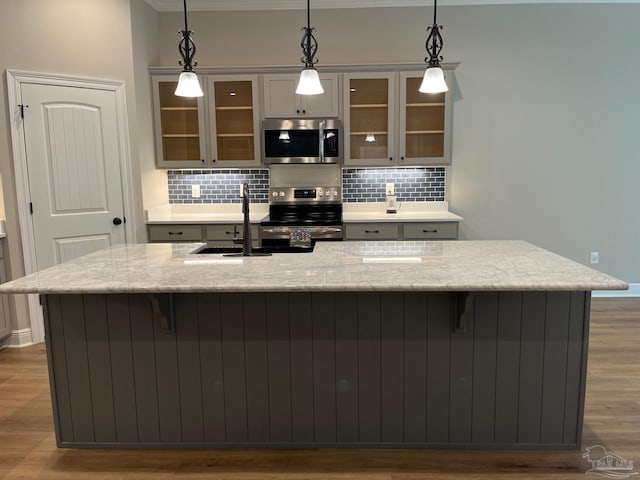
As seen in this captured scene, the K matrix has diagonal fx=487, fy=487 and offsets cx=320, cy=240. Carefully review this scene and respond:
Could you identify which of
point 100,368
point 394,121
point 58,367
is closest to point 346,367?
point 100,368

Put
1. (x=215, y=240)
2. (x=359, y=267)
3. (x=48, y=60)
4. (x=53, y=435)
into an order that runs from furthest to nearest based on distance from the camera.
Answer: (x=215, y=240) → (x=48, y=60) → (x=53, y=435) → (x=359, y=267)

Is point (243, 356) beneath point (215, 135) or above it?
beneath

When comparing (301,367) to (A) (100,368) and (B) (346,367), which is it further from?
(A) (100,368)

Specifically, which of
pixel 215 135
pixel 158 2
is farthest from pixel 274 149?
pixel 158 2

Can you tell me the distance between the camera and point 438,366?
2184mm

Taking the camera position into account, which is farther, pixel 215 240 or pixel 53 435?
pixel 215 240

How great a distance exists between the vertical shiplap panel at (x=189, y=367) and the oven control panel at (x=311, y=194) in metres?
2.54

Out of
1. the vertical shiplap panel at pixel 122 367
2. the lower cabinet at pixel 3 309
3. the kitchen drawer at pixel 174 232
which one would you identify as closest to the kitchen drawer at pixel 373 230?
the kitchen drawer at pixel 174 232

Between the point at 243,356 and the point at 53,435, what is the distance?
3.69ft

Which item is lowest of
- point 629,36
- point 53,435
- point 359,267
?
point 53,435

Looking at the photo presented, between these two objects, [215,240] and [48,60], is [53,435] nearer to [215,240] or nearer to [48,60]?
[215,240]

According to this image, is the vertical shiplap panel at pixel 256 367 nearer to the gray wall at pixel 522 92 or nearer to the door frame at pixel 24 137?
the door frame at pixel 24 137

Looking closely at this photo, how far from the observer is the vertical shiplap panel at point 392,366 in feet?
7.07

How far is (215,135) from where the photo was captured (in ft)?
14.4
